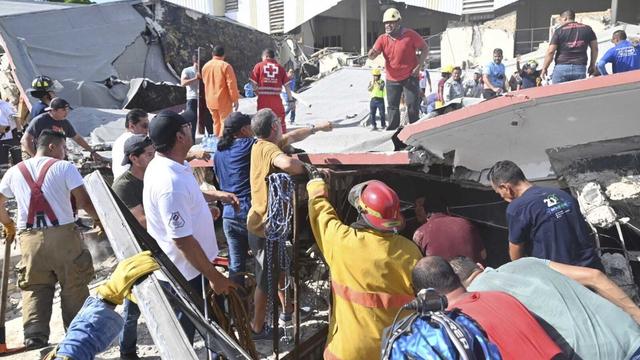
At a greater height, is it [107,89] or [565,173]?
[107,89]

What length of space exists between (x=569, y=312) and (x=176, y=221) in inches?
77.6

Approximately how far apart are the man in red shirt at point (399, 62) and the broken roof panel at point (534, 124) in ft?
6.22

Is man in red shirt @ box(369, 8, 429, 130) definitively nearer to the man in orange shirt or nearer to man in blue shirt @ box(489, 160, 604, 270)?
the man in orange shirt

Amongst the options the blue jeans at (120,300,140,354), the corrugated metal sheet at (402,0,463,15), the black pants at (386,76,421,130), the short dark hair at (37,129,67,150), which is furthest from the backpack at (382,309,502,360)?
the corrugated metal sheet at (402,0,463,15)

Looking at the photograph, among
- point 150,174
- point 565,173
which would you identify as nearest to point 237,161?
point 150,174

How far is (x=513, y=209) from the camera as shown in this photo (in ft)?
10.9

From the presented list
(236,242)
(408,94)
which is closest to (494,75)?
(408,94)

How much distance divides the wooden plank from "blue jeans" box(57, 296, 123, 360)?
113 millimetres

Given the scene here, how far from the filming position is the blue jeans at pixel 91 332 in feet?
4.96

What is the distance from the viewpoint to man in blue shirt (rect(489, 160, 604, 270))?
3199 millimetres

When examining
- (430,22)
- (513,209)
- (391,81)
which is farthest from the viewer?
(430,22)

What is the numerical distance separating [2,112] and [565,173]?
8598 mm

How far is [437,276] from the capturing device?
2.14 meters

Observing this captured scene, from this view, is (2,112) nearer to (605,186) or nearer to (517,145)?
(517,145)
